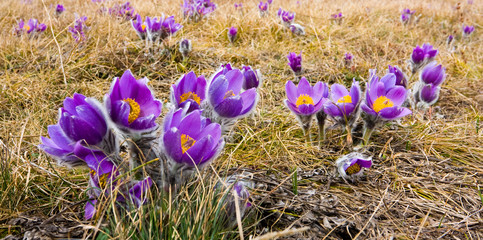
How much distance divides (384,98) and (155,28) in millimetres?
1854

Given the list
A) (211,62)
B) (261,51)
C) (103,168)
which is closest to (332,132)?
(103,168)

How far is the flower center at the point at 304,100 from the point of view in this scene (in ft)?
5.31

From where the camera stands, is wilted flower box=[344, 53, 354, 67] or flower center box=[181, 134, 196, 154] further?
wilted flower box=[344, 53, 354, 67]

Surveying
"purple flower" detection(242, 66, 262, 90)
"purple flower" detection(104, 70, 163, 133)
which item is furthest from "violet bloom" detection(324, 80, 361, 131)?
"purple flower" detection(104, 70, 163, 133)

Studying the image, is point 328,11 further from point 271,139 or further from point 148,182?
point 148,182

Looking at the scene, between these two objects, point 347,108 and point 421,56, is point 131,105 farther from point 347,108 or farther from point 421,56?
point 421,56

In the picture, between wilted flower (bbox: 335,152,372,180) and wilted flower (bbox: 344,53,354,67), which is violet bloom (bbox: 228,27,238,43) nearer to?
wilted flower (bbox: 344,53,354,67)

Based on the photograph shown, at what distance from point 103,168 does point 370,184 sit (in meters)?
1.11

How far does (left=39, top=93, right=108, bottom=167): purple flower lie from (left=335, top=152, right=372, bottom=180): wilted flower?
970mm

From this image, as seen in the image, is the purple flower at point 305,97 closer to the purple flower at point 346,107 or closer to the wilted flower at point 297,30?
the purple flower at point 346,107

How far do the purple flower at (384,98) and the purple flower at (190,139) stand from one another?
801 mm

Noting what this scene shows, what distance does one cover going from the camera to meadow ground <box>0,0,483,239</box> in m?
1.22

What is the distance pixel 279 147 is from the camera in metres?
1.71

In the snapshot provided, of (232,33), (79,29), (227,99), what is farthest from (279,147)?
(79,29)
